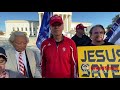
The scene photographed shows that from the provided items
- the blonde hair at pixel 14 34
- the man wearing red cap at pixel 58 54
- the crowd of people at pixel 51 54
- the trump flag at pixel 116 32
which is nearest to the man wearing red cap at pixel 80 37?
the crowd of people at pixel 51 54

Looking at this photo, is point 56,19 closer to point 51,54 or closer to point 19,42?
point 51,54

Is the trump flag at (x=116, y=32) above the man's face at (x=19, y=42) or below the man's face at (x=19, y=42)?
above

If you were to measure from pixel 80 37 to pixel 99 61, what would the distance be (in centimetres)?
67

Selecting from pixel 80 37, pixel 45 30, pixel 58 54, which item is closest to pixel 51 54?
pixel 58 54

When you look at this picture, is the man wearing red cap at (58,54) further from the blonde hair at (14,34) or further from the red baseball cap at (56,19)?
the blonde hair at (14,34)

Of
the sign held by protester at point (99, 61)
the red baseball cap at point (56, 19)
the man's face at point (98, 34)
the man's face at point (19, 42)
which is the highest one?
the red baseball cap at point (56, 19)

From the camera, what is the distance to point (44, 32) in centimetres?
431

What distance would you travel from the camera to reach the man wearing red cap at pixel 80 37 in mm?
4273

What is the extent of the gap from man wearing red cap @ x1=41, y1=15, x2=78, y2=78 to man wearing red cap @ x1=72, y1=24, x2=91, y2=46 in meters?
0.10
